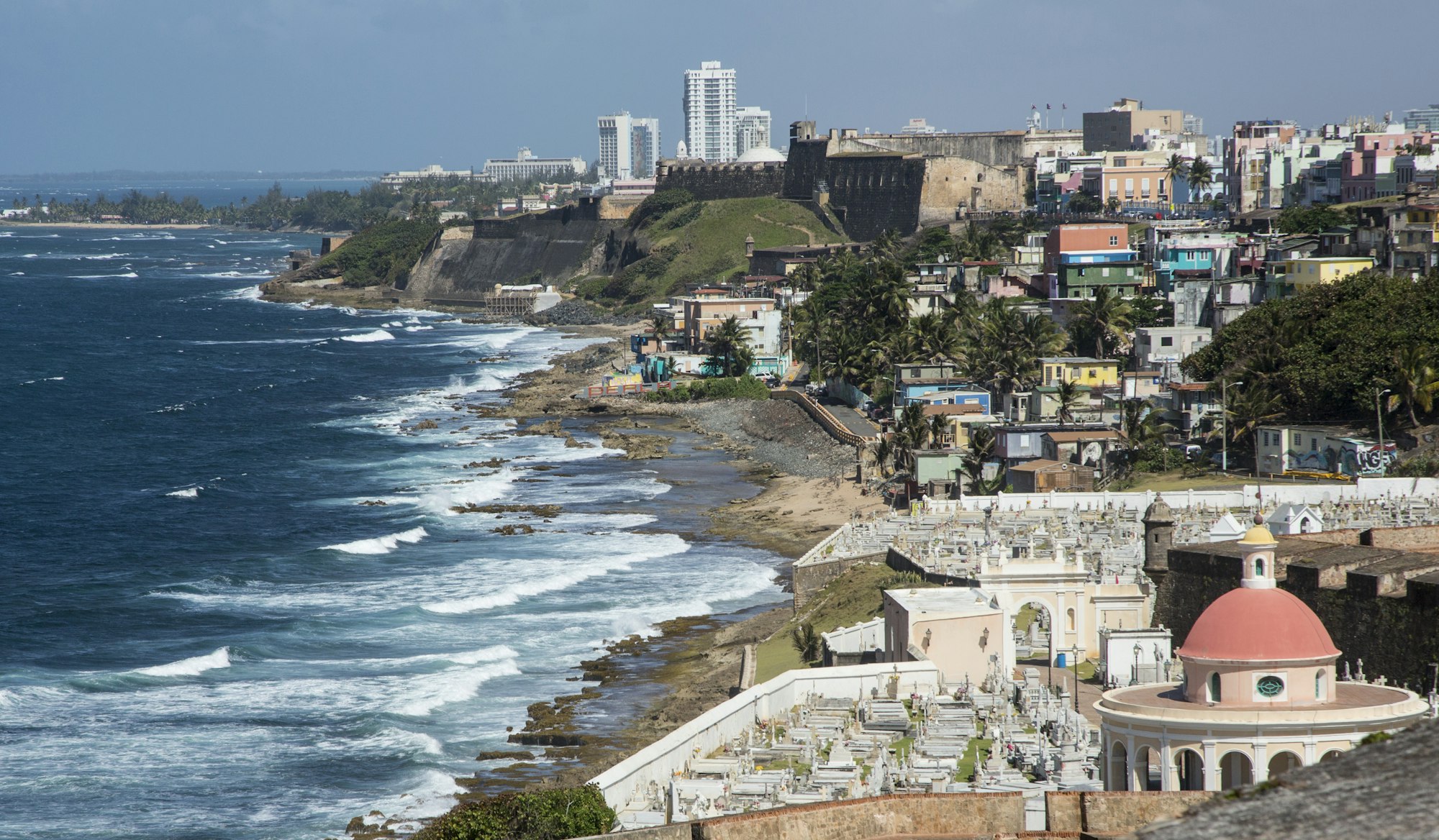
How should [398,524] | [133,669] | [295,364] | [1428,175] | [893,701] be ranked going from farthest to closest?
[295,364] < [1428,175] < [398,524] < [133,669] < [893,701]

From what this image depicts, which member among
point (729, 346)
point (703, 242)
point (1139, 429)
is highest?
point (703, 242)

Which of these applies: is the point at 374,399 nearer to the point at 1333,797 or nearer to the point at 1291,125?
the point at 1291,125

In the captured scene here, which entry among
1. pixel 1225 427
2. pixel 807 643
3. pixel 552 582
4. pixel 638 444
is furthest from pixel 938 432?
pixel 807 643

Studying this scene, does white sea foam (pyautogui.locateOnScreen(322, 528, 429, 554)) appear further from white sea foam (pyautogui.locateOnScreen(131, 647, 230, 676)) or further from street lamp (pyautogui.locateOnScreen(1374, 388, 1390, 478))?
street lamp (pyautogui.locateOnScreen(1374, 388, 1390, 478))

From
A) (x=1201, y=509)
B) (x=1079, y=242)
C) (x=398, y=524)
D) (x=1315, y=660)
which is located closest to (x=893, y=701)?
(x=1315, y=660)

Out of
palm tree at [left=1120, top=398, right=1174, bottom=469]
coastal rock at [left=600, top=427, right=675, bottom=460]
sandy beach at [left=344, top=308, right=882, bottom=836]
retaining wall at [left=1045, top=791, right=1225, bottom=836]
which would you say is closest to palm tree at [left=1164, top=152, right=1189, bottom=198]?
sandy beach at [left=344, top=308, right=882, bottom=836]

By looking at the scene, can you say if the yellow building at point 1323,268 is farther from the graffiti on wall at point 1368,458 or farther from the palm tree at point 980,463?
the graffiti on wall at point 1368,458

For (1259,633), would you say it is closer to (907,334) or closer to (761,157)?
(907,334)
